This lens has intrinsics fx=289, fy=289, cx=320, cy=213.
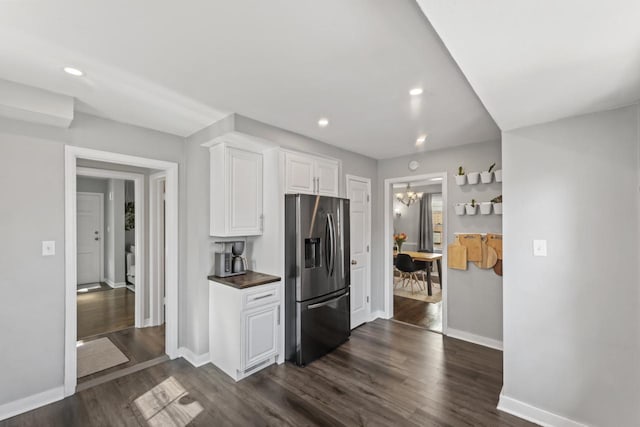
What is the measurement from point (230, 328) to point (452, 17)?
2768 millimetres

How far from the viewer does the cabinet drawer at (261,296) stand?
8.69 ft

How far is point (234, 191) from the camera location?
286 centimetres

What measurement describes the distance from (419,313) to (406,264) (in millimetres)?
1192

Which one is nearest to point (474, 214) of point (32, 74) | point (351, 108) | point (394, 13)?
point (351, 108)

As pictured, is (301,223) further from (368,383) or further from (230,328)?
(368,383)

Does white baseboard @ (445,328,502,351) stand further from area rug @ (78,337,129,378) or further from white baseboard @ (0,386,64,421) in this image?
white baseboard @ (0,386,64,421)

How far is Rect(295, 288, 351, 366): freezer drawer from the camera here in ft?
9.59

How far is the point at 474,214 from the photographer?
3482mm

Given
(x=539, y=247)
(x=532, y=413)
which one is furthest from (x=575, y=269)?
(x=532, y=413)

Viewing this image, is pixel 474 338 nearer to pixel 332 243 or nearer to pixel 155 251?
pixel 332 243

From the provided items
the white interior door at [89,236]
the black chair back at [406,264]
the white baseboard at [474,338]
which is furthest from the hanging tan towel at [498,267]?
the white interior door at [89,236]

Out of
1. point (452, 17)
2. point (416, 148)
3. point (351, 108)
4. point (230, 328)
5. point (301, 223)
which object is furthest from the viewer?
point (416, 148)

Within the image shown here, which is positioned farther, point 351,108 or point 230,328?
point 230,328

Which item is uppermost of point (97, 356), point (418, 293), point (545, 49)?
point (545, 49)
